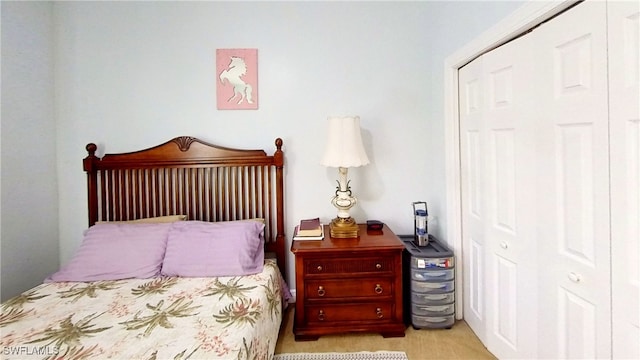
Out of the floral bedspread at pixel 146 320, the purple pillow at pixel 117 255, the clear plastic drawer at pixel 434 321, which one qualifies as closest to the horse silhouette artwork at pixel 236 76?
the purple pillow at pixel 117 255

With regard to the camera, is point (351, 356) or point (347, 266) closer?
point (351, 356)

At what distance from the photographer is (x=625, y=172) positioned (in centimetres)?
105

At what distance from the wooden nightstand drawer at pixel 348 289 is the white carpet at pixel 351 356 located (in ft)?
1.04

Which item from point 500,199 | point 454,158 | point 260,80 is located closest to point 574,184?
point 500,199

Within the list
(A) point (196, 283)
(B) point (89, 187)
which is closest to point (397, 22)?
(A) point (196, 283)

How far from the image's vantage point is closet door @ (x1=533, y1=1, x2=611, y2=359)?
3.70 ft

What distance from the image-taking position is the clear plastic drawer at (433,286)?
2066mm

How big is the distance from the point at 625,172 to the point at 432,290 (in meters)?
1.31

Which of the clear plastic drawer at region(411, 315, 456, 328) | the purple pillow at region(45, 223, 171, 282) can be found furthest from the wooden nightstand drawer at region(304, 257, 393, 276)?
the purple pillow at region(45, 223, 171, 282)

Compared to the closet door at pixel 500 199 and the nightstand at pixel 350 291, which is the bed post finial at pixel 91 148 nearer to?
the nightstand at pixel 350 291

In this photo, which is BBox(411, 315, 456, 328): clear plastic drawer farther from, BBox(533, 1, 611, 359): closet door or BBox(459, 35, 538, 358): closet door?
BBox(533, 1, 611, 359): closet door

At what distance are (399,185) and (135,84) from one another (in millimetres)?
2264

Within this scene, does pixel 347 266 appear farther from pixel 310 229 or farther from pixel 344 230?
pixel 310 229

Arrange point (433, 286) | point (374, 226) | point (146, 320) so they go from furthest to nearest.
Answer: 1. point (374, 226)
2. point (433, 286)
3. point (146, 320)
